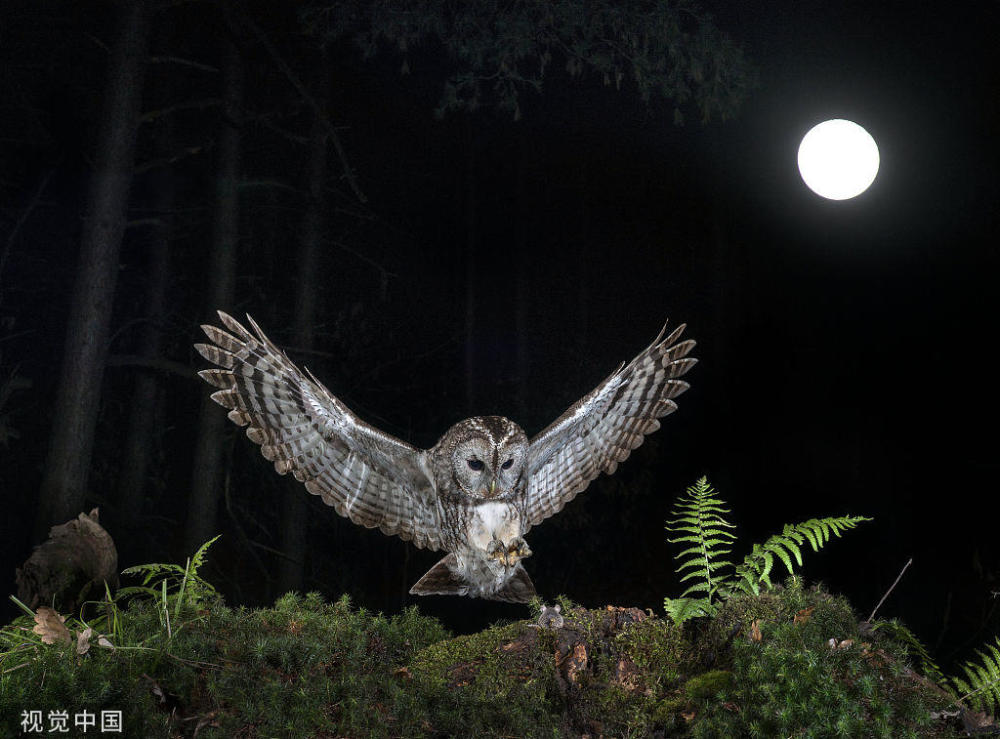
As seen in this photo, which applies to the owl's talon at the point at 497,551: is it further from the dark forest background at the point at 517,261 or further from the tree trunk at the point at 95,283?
the tree trunk at the point at 95,283

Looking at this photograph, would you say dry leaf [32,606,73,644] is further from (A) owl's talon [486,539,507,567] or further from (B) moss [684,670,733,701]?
(B) moss [684,670,733,701]

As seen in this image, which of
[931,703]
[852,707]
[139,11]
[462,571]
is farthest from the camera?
[139,11]

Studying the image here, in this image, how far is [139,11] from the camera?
3387 mm

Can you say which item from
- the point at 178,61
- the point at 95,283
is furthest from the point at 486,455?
the point at 178,61

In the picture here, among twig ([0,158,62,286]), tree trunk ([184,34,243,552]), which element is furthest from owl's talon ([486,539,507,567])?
twig ([0,158,62,286])

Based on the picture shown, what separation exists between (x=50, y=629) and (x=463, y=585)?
4.58 ft

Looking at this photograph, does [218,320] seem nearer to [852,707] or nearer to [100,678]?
[100,678]

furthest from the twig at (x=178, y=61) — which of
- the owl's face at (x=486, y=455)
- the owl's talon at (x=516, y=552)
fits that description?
the owl's talon at (x=516, y=552)

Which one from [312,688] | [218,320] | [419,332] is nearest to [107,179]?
[218,320]

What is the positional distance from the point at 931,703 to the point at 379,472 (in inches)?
76.1

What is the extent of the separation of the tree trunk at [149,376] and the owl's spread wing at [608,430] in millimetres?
1574

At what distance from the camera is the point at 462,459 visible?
307 centimetres

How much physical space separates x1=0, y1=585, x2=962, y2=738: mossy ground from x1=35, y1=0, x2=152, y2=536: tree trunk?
686 mm

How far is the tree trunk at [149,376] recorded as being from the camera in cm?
337
